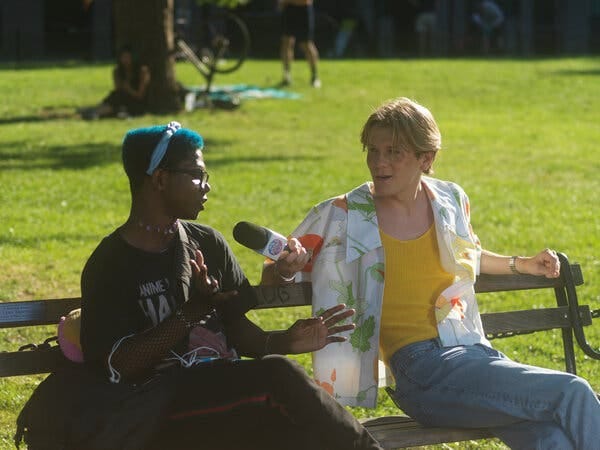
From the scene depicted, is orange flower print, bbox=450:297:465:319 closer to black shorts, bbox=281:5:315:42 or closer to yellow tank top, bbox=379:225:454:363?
yellow tank top, bbox=379:225:454:363

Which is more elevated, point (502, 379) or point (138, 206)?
point (138, 206)

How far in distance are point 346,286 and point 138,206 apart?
3.06 feet

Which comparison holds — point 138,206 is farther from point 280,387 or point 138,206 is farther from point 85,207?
point 85,207

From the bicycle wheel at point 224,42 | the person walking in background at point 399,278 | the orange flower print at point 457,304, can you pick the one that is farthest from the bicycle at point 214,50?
the orange flower print at point 457,304

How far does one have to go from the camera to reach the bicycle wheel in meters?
19.8

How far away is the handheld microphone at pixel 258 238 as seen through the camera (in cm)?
425

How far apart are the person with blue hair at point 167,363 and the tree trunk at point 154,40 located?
42.6ft

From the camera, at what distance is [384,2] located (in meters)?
36.0

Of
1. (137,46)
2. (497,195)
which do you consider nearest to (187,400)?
(497,195)

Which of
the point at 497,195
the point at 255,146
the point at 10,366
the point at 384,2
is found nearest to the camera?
the point at 10,366

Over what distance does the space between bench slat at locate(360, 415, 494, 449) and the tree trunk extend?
504 inches

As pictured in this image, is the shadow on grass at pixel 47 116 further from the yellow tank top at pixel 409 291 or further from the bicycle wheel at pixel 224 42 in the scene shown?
the yellow tank top at pixel 409 291

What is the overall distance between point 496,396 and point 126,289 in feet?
4.46

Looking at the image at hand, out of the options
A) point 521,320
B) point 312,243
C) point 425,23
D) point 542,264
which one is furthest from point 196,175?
point 425,23
